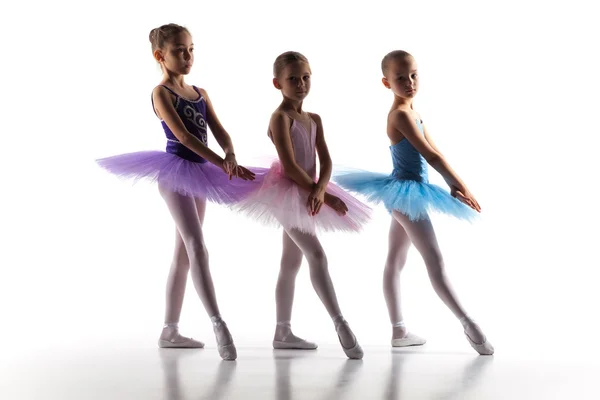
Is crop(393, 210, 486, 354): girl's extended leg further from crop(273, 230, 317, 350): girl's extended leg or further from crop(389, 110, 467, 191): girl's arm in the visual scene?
crop(273, 230, 317, 350): girl's extended leg

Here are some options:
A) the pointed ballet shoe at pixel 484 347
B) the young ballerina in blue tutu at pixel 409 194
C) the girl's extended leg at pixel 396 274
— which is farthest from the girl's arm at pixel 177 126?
the pointed ballet shoe at pixel 484 347

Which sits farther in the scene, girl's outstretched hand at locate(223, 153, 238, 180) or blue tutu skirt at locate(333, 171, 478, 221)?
blue tutu skirt at locate(333, 171, 478, 221)

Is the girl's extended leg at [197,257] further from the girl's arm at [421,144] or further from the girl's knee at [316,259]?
the girl's arm at [421,144]

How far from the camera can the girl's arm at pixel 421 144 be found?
4.11 m

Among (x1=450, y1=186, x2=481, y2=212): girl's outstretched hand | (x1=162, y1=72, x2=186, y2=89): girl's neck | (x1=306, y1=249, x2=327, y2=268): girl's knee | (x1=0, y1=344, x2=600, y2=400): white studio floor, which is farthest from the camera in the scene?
(x1=162, y1=72, x2=186, y2=89): girl's neck

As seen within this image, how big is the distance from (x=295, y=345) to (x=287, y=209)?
70 cm

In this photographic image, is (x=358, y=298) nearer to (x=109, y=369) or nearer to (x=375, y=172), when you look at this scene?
(x=375, y=172)

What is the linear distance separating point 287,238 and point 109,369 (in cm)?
97

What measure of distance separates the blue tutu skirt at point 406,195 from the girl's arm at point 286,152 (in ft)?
0.99

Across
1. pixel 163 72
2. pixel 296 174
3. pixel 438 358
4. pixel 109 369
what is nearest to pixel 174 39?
pixel 163 72

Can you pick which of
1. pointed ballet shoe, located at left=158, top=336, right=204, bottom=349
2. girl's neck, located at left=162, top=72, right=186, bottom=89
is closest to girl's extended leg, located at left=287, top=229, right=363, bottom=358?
pointed ballet shoe, located at left=158, top=336, right=204, bottom=349

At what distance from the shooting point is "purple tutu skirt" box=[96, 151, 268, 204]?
412 centimetres

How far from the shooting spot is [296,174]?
13.3ft

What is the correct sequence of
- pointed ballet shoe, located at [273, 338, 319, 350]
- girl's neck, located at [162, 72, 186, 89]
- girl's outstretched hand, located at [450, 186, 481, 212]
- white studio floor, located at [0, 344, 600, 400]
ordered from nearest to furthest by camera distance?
white studio floor, located at [0, 344, 600, 400] < girl's outstretched hand, located at [450, 186, 481, 212] < girl's neck, located at [162, 72, 186, 89] < pointed ballet shoe, located at [273, 338, 319, 350]
